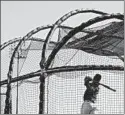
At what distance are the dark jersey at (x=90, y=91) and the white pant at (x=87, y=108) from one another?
0.32ft

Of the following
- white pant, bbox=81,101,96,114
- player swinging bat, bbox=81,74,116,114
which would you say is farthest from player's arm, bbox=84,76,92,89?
white pant, bbox=81,101,96,114

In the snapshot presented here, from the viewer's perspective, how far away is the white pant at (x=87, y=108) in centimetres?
619

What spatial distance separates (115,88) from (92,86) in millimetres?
794

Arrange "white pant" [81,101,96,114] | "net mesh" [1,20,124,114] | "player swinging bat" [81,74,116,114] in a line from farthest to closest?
"player swinging bat" [81,74,116,114]
"white pant" [81,101,96,114]
"net mesh" [1,20,124,114]

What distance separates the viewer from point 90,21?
5160 millimetres

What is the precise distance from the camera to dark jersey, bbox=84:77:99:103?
253 inches

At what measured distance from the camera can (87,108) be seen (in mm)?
6352

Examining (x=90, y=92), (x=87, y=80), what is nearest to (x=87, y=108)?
(x=90, y=92)

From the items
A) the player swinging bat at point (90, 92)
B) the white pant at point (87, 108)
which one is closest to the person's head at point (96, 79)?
the player swinging bat at point (90, 92)

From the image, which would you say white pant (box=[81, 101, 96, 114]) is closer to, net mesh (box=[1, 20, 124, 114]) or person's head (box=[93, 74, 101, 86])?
net mesh (box=[1, 20, 124, 114])

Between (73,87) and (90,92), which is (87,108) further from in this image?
(73,87)

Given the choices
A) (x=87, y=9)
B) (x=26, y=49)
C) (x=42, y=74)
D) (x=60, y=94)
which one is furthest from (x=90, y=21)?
(x=26, y=49)

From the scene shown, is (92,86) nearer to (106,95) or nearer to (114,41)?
(106,95)

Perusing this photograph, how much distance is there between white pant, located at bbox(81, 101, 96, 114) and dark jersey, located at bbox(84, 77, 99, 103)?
10cm
